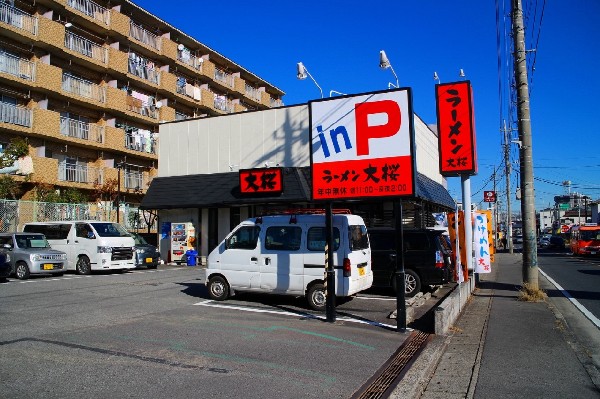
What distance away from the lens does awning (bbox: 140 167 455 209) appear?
19.3 m

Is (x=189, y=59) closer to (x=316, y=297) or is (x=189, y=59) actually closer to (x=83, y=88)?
(x=83, y=88)

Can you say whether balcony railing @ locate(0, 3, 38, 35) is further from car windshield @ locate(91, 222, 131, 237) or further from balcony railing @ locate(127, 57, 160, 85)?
car windshield @ locate(91, 222, 131, 237)

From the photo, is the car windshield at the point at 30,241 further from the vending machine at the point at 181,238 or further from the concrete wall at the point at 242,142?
the concrete wall at the point at 242,142

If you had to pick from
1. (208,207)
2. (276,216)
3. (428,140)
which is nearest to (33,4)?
(208,207)

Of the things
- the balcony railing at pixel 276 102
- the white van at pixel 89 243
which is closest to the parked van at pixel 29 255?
the white van at pixel 89 243

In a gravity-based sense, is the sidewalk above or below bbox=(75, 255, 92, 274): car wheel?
below

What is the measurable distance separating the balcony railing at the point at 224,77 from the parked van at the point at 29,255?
2791 cm

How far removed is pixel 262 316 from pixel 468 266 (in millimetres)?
5593

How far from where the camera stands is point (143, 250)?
64.5 ft

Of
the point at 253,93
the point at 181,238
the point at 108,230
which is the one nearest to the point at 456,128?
the point at 108,230

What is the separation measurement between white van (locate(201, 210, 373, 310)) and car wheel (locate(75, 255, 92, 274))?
8.67 m

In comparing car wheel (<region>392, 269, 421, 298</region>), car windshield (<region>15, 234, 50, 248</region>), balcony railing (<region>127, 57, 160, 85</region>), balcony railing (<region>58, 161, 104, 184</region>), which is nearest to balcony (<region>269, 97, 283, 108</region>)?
balcony railing (<region>127, 57, 160, 85</region>)

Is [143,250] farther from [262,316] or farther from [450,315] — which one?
[450,315]

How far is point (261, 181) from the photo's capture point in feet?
64.4
